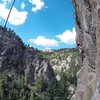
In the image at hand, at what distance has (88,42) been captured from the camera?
2928 centimetres

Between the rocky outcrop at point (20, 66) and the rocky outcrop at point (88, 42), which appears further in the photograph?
the rocky outcrop at point (20, 66)

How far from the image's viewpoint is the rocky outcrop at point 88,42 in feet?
82.5

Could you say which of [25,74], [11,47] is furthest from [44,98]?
[11,47]

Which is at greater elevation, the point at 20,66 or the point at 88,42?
the point at 20,66

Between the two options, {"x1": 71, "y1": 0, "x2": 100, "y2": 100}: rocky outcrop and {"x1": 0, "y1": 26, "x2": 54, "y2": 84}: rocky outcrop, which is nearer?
{"x1": 71, "y1": 0, "x2": 100, "y2": 100}: rocky outcrop

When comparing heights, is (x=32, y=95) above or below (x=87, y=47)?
below

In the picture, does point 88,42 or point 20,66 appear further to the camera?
point 20,66

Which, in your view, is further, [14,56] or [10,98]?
[14,56]

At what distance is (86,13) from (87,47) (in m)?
3.92

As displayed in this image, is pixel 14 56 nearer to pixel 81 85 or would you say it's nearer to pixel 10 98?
pixel 10 98

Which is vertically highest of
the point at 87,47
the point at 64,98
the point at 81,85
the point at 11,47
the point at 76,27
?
the point at 11,47

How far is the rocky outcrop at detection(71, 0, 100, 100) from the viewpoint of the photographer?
2514 centimetres

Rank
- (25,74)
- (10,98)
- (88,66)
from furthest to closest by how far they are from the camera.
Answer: (25,74), (10,98), (88,66)

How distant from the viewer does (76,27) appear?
3275 centimetres
